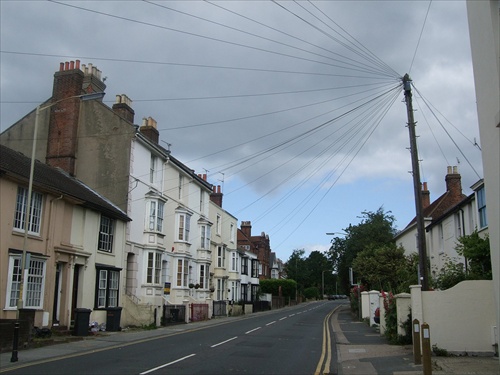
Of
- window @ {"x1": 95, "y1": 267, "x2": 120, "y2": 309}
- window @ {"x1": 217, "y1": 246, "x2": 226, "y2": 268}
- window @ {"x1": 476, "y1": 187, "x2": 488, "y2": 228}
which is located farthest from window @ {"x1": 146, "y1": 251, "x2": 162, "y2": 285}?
window @ {"x1": 476, "y1": 187, "x2": 488, "y2": 228}

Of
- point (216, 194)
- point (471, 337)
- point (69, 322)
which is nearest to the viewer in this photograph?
point (471, 337)

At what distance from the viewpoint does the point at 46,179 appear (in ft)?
72.4

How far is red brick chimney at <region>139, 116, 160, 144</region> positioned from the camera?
111 feet

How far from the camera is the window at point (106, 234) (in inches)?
1013

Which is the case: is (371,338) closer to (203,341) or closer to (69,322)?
(203,341)

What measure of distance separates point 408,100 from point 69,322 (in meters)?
17.4

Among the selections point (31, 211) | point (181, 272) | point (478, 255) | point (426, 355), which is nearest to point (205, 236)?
point (181, 272)

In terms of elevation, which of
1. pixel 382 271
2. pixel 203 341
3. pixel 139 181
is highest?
pixel 139 181

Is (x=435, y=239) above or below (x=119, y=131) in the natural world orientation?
below

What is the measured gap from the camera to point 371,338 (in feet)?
68.9

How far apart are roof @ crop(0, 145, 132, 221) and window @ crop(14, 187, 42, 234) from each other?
0.51m

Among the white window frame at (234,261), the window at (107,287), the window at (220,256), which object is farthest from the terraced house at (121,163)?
the white window frame at (234,261)

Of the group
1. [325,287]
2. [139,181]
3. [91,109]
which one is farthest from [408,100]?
[325,287]

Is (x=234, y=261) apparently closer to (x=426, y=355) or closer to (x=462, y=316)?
(x=462, y=316)
